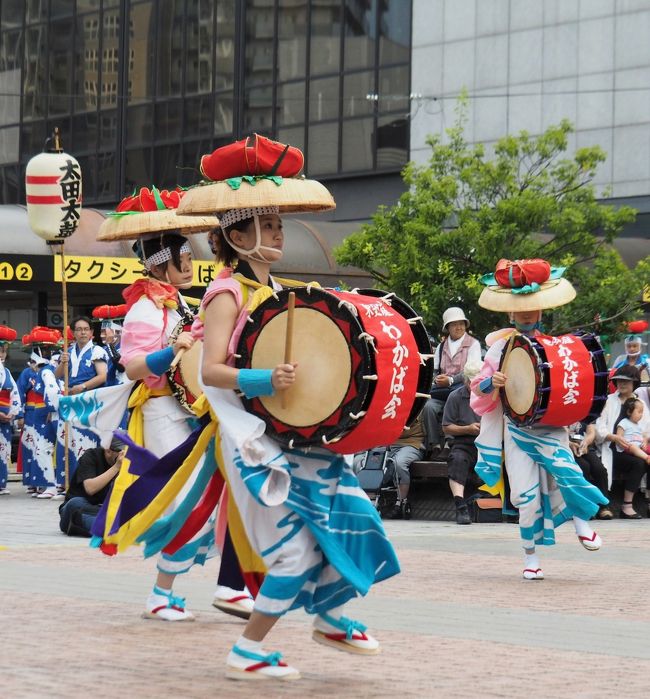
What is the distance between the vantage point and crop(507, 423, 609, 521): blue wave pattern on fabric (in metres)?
10.3

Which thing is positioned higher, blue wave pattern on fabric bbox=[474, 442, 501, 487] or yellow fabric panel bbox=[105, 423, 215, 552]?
yellow fabric panel bbox=[105, 423, 215, 552]

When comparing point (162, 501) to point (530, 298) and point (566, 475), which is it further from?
point (530, 298)

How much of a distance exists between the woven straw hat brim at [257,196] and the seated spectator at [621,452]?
1110cm

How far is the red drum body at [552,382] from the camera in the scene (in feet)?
33.6

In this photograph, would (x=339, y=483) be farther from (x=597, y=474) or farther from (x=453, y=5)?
(x=453, y=5)

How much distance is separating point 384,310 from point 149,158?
40288 mm

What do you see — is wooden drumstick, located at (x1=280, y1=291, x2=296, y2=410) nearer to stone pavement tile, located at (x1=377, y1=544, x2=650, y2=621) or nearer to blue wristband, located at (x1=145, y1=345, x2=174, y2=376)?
blue wristband, located at (x1=145, y1=345, x2=174, y2=376)

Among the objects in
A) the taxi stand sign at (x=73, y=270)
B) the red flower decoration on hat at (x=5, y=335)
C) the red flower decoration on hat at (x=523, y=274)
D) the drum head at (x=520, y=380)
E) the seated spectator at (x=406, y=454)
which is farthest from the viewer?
the taxi stand sign at (x=73, y=270)

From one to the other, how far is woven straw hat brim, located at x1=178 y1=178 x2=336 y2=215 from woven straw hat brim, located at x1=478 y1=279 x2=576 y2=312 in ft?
14.0

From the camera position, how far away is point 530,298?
→ 410 inches

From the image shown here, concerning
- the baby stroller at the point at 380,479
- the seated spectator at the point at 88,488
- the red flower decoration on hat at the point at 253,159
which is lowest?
the baby stroller at the point at 380,479

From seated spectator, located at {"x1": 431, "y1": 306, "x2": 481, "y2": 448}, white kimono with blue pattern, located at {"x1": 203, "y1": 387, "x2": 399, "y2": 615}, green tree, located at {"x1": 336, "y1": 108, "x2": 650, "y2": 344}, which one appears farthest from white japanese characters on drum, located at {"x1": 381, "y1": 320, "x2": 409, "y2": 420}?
green tree, located at {"x1": 336, "y1": 108, "x2": 650, "y2": 344}

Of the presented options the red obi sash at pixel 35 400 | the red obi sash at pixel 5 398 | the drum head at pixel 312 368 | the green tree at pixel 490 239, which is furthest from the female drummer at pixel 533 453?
the green tree at pixel 490 239

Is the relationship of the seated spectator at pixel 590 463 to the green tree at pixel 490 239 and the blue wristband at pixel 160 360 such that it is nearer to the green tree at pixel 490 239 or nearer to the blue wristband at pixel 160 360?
the green tree at pixel 490 239
